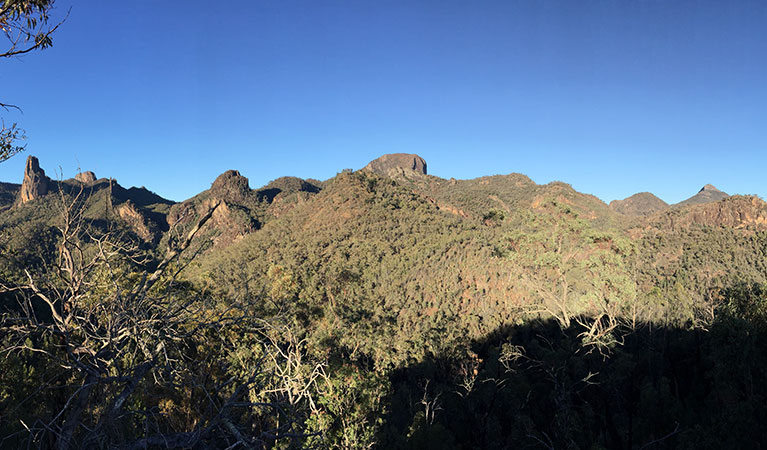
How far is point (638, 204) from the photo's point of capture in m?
187

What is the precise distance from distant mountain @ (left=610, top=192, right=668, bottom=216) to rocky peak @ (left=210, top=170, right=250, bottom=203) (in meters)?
175

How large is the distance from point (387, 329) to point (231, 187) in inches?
4253

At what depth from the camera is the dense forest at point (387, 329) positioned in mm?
3670

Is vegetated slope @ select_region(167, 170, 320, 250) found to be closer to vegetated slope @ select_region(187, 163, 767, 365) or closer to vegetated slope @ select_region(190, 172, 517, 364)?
vegetated slope @ select_region(187, 163, 767, 365)

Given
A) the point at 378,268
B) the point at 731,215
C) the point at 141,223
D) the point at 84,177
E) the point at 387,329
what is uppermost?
the point at 141,223

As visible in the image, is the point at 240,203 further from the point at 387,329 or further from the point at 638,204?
the point at 638,204

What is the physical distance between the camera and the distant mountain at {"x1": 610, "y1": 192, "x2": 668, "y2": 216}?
178625 mm

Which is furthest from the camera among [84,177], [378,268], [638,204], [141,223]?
[638,204]

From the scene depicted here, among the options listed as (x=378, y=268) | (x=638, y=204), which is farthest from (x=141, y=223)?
(x=638, y=204)

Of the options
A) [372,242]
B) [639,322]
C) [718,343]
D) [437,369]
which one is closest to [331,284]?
[437,369]

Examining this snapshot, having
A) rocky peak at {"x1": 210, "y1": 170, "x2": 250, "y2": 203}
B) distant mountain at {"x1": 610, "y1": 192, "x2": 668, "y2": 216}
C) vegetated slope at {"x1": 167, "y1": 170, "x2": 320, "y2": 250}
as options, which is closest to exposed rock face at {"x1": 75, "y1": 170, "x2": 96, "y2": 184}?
vegetated slope at {"x1": 167, "y1": 170, "x2": 320, "y2": 250}

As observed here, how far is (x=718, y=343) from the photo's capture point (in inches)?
502

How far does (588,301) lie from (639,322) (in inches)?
389

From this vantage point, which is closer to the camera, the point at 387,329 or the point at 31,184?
the point at 387,329
